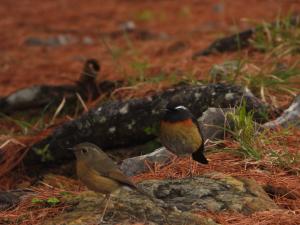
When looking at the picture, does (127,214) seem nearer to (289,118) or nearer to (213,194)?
(213,194)

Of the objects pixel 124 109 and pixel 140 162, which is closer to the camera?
pixel 140 162

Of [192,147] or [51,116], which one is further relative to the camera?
[51,116]

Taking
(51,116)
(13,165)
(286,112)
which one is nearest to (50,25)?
(51,116)

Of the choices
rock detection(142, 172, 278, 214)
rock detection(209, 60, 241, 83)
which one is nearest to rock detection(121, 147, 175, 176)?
rock detection(142, 172, 278, 214)

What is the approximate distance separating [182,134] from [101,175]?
3.90 feet

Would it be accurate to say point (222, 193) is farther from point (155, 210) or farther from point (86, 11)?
point (86, 11)

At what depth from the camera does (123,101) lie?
7.82m

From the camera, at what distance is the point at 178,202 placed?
5.29 meters

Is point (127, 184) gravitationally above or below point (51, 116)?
above

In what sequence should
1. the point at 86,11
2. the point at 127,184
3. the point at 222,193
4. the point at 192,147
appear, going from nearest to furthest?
the point at 127,184 → the point at 222,193 → the point at 192,147 → the point at 86,11

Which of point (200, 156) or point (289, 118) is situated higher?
point (200, 156)

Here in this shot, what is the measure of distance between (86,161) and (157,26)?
409 inches

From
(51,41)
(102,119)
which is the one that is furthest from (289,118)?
(51,41)

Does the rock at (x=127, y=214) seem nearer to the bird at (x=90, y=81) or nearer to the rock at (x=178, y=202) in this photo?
the rock at (x=178, y=202)
